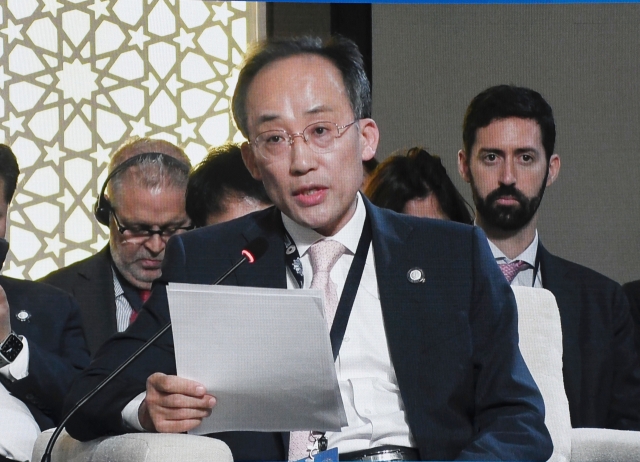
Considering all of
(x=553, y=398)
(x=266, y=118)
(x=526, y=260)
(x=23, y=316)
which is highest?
(x=266, y=118)

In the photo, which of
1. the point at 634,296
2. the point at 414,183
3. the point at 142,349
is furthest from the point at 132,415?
the point at 634,296

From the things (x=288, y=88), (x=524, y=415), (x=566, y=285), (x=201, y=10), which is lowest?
(x=524, y=415)

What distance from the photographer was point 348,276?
2.12m

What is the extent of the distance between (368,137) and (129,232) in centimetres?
67

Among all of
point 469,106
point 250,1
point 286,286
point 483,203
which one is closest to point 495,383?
point 286,286

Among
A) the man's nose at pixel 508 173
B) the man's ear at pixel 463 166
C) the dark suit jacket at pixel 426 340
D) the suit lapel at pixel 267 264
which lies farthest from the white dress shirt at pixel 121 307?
the man's nose at pixel 508 173

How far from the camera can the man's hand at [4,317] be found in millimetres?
2361

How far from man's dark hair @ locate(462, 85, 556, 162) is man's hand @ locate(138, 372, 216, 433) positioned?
3.54 feet

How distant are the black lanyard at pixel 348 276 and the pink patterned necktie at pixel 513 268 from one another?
49cm

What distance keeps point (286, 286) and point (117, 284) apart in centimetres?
56

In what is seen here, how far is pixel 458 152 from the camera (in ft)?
8.32

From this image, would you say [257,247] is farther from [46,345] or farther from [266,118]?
[46,345]

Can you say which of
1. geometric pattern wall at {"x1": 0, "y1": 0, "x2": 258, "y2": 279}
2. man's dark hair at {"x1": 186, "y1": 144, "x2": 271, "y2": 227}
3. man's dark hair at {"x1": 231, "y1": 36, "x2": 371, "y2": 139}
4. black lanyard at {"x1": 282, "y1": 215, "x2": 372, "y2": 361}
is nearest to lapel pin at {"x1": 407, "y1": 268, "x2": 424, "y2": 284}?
black lanyard at {"x1": 282, "y1": 215, "x2": 372, "y2": 361}

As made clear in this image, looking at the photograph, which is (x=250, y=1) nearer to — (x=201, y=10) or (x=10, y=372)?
(x=201, y=10)
